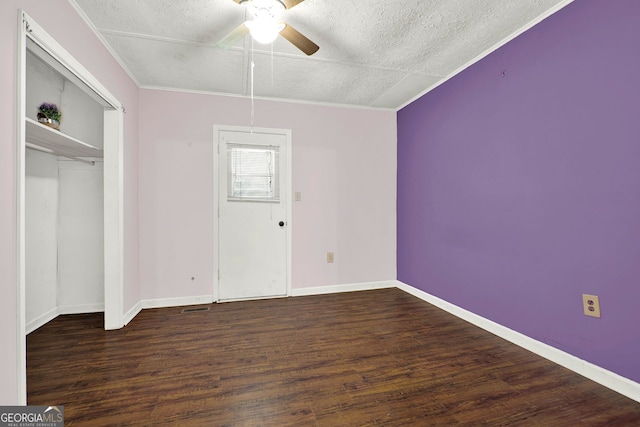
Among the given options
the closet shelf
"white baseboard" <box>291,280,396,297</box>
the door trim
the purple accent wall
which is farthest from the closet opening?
the purple accent wall

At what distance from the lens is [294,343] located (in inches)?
93.1

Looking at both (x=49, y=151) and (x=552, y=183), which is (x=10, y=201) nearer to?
(x=49, y=151)

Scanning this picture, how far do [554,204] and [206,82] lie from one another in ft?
11.6

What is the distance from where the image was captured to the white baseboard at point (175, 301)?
322 centimetres

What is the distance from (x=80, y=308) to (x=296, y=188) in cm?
275

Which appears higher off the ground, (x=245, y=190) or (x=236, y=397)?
(x=245, y=190)

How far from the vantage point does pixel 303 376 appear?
6.20ft

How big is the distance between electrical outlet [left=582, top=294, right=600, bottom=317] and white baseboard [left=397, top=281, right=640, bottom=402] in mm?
342

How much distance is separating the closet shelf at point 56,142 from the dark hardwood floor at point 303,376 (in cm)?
168

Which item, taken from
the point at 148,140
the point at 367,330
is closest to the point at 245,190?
the point at 148,140

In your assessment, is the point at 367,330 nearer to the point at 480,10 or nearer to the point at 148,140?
the point at 480,10

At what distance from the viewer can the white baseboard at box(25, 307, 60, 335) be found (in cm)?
253

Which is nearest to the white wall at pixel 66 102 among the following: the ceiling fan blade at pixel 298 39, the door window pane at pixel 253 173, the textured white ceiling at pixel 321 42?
the textured white ceiling at pixel 321 42

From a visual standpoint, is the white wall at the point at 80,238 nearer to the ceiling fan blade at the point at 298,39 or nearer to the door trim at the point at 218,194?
the door trim at the point at 218,194
